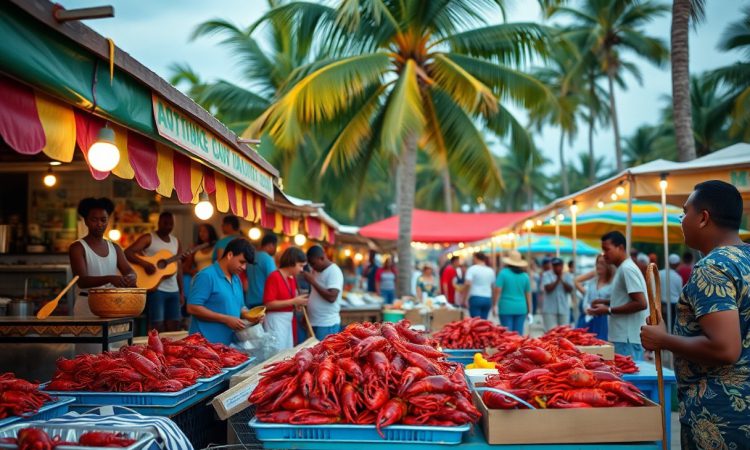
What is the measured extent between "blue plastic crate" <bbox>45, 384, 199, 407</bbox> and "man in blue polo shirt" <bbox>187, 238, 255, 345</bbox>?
189 centimetres

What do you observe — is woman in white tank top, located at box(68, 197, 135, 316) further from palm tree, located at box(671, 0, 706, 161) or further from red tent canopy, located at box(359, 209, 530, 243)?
red tent canopy, located at box(359, 209, 530, 243)

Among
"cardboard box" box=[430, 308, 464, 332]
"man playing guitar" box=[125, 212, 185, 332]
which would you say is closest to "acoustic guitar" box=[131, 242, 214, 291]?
Answer: "man playing guitar" box=[125, 212, 185, 332]

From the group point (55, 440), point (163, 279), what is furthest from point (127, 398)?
point (163, 279)

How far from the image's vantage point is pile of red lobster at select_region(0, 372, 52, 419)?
323cm

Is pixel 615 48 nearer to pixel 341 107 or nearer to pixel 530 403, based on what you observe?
pixel 341 107

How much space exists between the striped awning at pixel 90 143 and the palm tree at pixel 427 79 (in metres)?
9.00

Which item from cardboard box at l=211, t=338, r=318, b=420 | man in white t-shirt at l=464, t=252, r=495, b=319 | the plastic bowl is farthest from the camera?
man in white t-shirt at l=464, t=252, r=495, b=319

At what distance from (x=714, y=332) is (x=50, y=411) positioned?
140 inches

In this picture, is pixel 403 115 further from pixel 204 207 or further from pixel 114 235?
pixel 204 207

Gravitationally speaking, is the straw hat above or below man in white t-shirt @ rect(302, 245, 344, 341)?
above

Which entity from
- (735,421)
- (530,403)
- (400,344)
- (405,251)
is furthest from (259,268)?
(405,251)

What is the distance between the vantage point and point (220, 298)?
5.85 m

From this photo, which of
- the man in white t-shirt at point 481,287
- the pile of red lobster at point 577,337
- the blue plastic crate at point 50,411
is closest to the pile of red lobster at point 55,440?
the blue plastic crate at point 50,411

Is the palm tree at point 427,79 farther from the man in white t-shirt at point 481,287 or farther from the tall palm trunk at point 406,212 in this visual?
the man in white t-shirt at point 481,287
